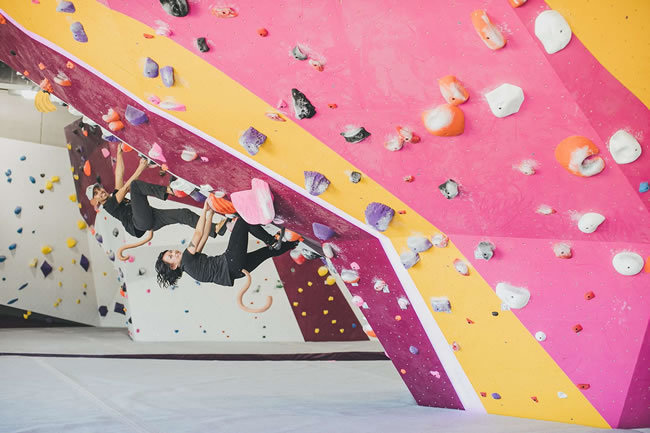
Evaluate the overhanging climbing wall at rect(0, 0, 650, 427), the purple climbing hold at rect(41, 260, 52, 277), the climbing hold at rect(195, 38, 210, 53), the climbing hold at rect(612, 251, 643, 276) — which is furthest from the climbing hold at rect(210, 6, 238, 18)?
the purple climbing hold at rect(41, 260, 52, 277)

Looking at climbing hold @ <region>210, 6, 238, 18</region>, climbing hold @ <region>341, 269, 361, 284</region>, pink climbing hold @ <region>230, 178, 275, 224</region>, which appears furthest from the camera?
climbing hold @ <region>341, 269, 361, 284</region>

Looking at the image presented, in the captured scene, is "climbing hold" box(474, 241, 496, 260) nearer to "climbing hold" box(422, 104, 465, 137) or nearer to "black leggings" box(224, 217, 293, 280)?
"climbing hold" box(422, 104, 465, 137)

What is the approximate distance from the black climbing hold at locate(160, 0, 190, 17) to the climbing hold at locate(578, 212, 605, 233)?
1.22 metres

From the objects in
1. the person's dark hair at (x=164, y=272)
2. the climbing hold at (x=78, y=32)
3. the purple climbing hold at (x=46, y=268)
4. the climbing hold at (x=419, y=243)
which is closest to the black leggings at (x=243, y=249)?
the person's dark hair at (x=164, y=272)

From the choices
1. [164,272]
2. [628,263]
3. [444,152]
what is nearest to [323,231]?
[444,152]

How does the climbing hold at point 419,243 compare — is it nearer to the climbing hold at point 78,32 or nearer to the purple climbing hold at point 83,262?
the climbing hold at point 78,32

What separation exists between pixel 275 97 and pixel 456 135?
54cm

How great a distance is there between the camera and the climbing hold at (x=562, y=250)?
5.61ft

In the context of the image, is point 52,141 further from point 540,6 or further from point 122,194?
point 540,6

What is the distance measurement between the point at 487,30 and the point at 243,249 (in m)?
2.09

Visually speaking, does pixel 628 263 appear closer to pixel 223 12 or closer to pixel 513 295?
pixel 513 295

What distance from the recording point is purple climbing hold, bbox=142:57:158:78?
183 cm

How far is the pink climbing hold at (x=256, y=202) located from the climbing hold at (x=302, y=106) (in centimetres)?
41

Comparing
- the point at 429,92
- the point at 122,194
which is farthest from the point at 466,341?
the point at 122,194
